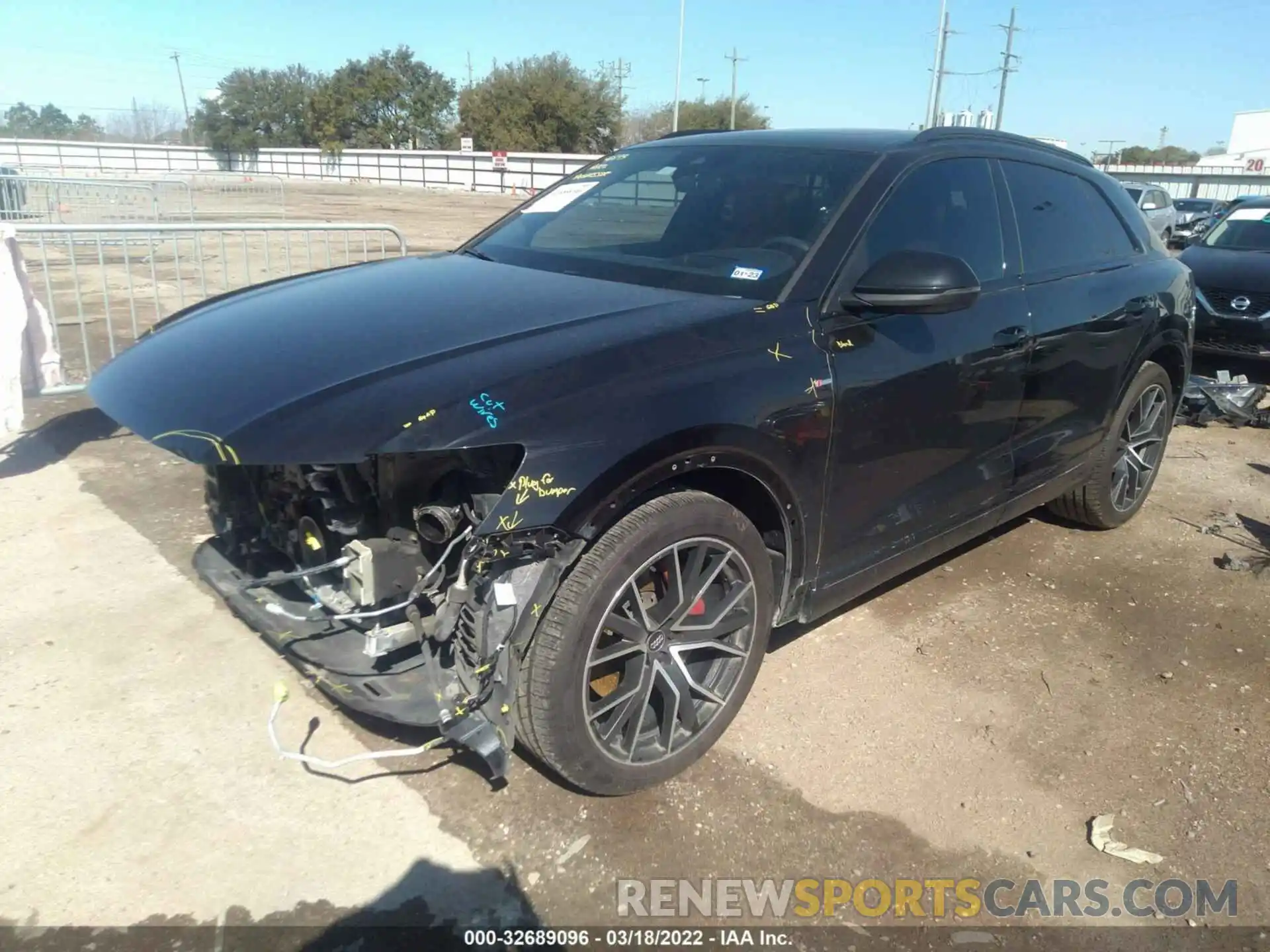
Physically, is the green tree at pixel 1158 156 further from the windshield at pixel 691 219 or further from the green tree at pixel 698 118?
the windshield at pixel 691 219

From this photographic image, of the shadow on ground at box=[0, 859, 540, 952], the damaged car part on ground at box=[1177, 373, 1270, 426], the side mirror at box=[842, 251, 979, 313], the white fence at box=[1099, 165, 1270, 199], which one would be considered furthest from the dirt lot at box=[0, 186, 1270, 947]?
the white fence at box=[1099, 165, 1270, 199]

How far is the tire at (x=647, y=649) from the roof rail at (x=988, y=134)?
178 centimetres

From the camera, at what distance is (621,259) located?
10.8 ft

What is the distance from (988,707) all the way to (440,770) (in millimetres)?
1945

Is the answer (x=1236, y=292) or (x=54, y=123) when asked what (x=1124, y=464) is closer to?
(x=1236, y=292)

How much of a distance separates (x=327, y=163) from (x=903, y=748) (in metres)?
51.4

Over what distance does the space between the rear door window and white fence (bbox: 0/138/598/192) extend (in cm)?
3223

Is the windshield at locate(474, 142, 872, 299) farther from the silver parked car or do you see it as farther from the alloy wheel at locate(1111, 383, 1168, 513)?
the silver parked car

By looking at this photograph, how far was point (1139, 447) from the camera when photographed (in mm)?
4957

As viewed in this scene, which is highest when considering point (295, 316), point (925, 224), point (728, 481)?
point (925, 224)

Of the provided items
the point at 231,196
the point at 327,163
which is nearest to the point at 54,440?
the point at 231,196

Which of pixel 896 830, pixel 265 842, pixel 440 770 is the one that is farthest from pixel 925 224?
pixel 265 842

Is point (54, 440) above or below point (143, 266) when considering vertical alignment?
below

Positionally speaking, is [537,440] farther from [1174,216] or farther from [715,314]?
[1174,216]
